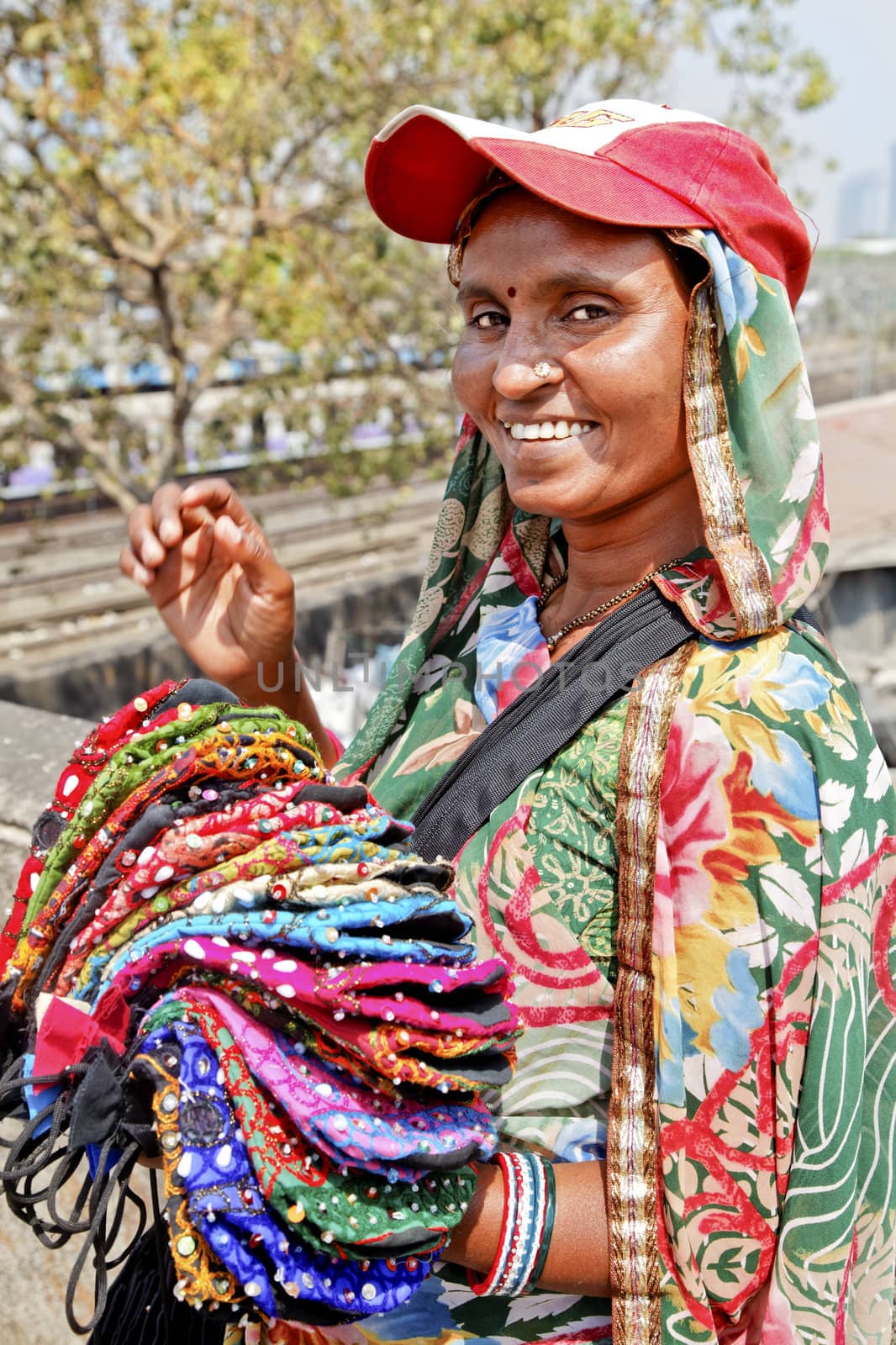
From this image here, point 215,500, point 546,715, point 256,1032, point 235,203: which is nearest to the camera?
point 256,1032

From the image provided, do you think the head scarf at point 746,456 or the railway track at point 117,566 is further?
the railway track at point 117,566

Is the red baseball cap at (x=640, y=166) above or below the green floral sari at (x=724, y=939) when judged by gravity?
above

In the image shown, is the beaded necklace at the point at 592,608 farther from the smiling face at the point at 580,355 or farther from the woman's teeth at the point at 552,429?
the woman's teeth at the point at 552,429

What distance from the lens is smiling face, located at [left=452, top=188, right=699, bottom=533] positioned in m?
1.38

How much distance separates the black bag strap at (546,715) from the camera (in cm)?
144

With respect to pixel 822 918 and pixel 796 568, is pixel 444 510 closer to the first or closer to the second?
pixel 796 568

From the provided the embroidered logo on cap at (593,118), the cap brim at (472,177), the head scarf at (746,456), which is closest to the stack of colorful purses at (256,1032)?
the head scarf at (746,456)

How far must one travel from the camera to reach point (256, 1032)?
111 centimetres

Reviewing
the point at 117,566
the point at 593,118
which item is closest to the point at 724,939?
the point at 593,118

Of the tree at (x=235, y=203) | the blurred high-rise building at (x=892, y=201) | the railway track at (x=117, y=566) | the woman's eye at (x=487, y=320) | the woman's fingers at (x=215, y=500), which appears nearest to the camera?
the woman's eye at (x=487, y=320)

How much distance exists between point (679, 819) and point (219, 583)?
3.05 feet

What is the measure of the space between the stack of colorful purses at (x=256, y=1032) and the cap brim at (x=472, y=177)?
704 millimetres

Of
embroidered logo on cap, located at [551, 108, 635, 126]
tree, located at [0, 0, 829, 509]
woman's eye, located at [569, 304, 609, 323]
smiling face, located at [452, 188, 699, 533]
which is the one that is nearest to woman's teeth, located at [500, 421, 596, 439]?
smiling face, located at [452, 188, 699, 533]

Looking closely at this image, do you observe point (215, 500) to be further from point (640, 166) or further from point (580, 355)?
point (640, 166)
